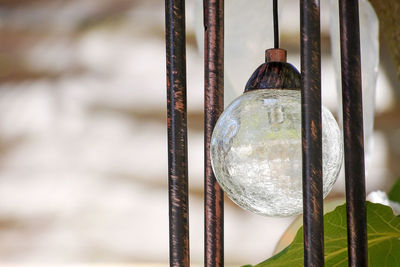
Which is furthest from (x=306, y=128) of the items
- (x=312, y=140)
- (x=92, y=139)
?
(x=92, y=139)

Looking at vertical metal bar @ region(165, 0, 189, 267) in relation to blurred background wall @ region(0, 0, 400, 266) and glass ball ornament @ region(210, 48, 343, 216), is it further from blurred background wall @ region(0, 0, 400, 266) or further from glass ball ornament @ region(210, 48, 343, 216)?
blurred background wall @ region(0, 0, 400, 266)

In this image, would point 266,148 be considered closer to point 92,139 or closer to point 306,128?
point 306,128

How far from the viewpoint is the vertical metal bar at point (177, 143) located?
0.30 meters

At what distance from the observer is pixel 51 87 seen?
53.9 inches

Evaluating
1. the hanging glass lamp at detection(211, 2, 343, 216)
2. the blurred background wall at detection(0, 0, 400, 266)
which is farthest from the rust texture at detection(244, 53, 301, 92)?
the blurred background wall at detection(0, 0, 400, 266)

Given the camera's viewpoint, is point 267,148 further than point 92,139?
No

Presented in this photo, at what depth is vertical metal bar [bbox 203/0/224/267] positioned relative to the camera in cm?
30

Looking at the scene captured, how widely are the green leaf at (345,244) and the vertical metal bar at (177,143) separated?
44 mm

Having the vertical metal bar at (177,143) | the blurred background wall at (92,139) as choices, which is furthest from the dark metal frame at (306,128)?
the blurred background wall at (92,139)

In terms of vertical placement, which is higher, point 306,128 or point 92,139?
point 92,139

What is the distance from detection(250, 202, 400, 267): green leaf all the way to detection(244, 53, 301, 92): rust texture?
74mm

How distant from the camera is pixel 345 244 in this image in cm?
30

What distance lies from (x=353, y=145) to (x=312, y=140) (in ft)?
0.10

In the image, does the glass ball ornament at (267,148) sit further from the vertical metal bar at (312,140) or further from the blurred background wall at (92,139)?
the blurred background wall at (92,139)
